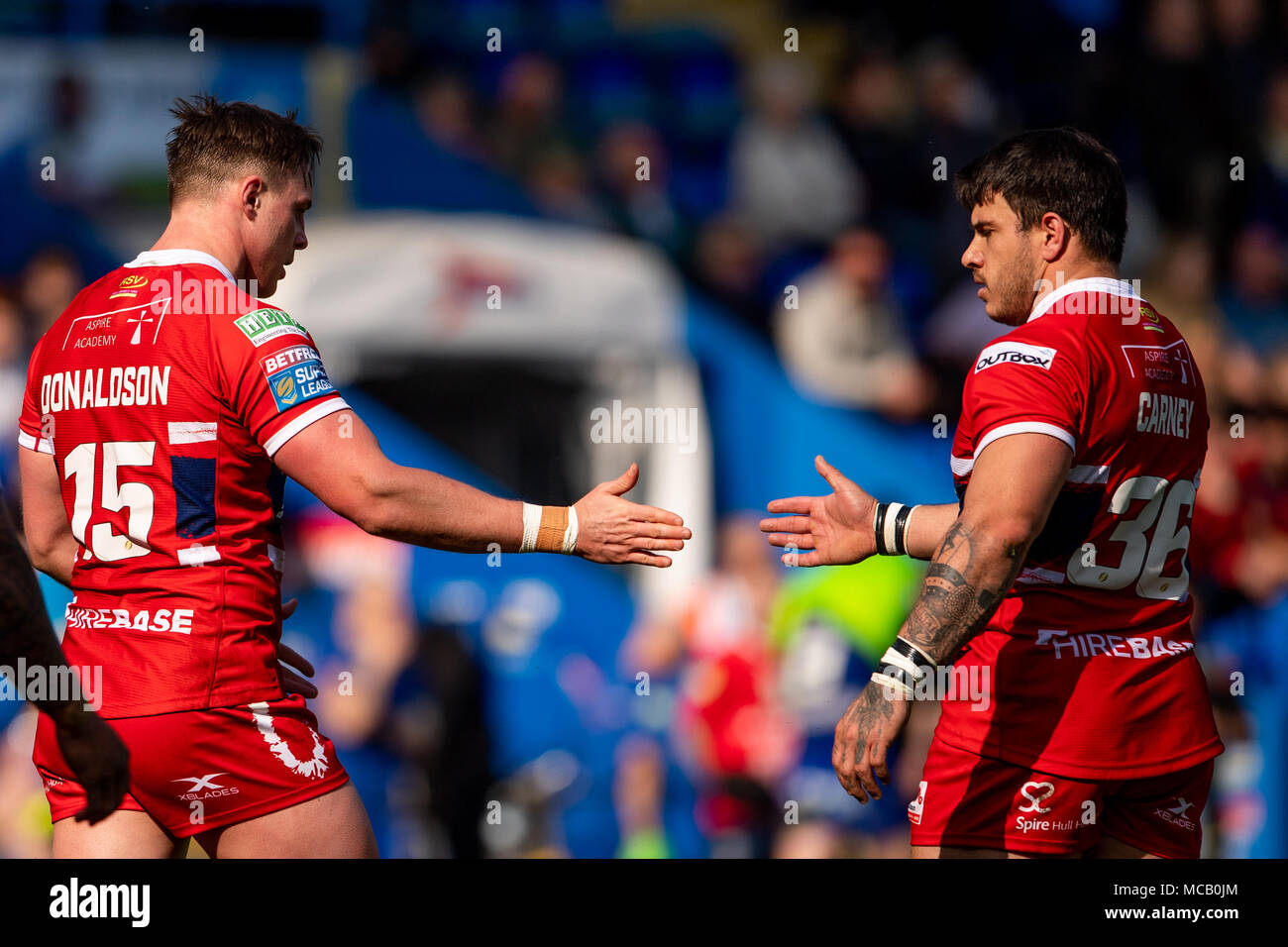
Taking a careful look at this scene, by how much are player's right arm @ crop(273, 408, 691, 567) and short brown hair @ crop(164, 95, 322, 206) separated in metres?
0.74

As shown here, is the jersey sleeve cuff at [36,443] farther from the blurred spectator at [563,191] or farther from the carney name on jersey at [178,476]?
the blurred spectator at [563,191]

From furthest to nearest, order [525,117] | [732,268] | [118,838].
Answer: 1. [525,117]
2. [732,268]
3. [118,838]

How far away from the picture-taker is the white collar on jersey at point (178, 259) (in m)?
3.29

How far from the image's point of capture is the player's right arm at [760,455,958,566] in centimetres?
371

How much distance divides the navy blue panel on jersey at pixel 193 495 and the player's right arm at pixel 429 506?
0.17 metres

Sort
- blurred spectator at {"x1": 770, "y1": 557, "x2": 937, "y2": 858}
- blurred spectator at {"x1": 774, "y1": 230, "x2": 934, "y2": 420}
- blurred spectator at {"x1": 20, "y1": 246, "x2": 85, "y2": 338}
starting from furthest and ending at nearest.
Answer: blurred spectator at {"x1": 774, "y1": 230, "x2": 934, "y2": 420} < blurred spectator at {"x1": 20, "y1": 246, "x2": 85, "y2": 338} < blurred spectator at {"x1": 770, "y1": 557, "x2": 937, "y2": 858}

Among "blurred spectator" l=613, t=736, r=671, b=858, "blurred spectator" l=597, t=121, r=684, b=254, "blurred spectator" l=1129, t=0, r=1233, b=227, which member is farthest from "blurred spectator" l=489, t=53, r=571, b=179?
"blurred spectator" l=1129, t=0, r=1233, b=227

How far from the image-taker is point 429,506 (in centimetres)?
324

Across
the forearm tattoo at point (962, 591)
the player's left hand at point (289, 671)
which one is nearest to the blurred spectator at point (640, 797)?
the player's left hand at point (289, 671)

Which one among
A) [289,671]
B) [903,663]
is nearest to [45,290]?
[289,671]

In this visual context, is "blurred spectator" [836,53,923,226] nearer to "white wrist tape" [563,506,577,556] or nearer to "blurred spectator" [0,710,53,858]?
"blurred spectator" [0,710,53,858]

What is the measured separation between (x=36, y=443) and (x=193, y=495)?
1.81 feet

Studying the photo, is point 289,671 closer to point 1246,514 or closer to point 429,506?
point 429,506

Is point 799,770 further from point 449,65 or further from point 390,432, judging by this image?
point 449,65
